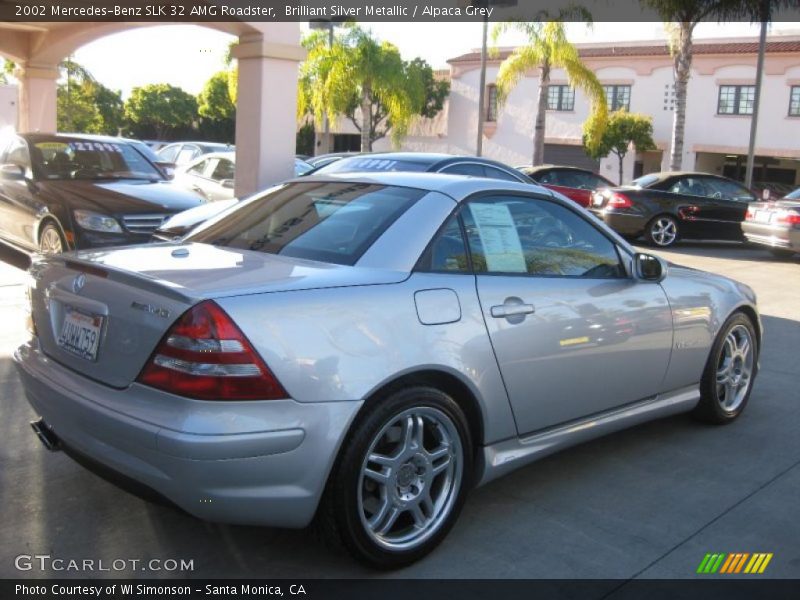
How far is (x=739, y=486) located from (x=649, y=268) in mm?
1190

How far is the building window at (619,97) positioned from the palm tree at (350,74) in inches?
358

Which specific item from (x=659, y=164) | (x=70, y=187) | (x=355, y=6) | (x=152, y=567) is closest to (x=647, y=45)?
(x=659, y=164)

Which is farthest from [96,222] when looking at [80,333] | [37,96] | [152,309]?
[37,96]

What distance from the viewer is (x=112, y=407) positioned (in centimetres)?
300

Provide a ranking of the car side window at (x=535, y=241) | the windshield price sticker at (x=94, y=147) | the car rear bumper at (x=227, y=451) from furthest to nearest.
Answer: the windshield price sticker at (x=94, y=147) → the car side window at (x=535, y=241) → the car rear bumper at (x=227, y=451)

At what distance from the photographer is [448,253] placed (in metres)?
3.60

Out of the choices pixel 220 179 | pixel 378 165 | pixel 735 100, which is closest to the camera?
pixel 378 165

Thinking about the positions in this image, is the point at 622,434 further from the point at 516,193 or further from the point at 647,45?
the point at 647,45

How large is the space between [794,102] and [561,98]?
9.54 m

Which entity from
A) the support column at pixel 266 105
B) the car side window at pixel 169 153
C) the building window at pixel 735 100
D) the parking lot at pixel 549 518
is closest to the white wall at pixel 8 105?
the car side window at pixel 169 153

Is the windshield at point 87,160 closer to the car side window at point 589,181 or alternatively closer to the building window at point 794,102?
the car side window at point 589,181

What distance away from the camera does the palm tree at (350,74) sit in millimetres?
29891

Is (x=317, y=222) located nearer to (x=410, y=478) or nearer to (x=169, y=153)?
(x=410, y=478)

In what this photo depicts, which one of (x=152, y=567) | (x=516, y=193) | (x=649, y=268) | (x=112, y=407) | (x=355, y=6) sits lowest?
(x=152, y=567)
